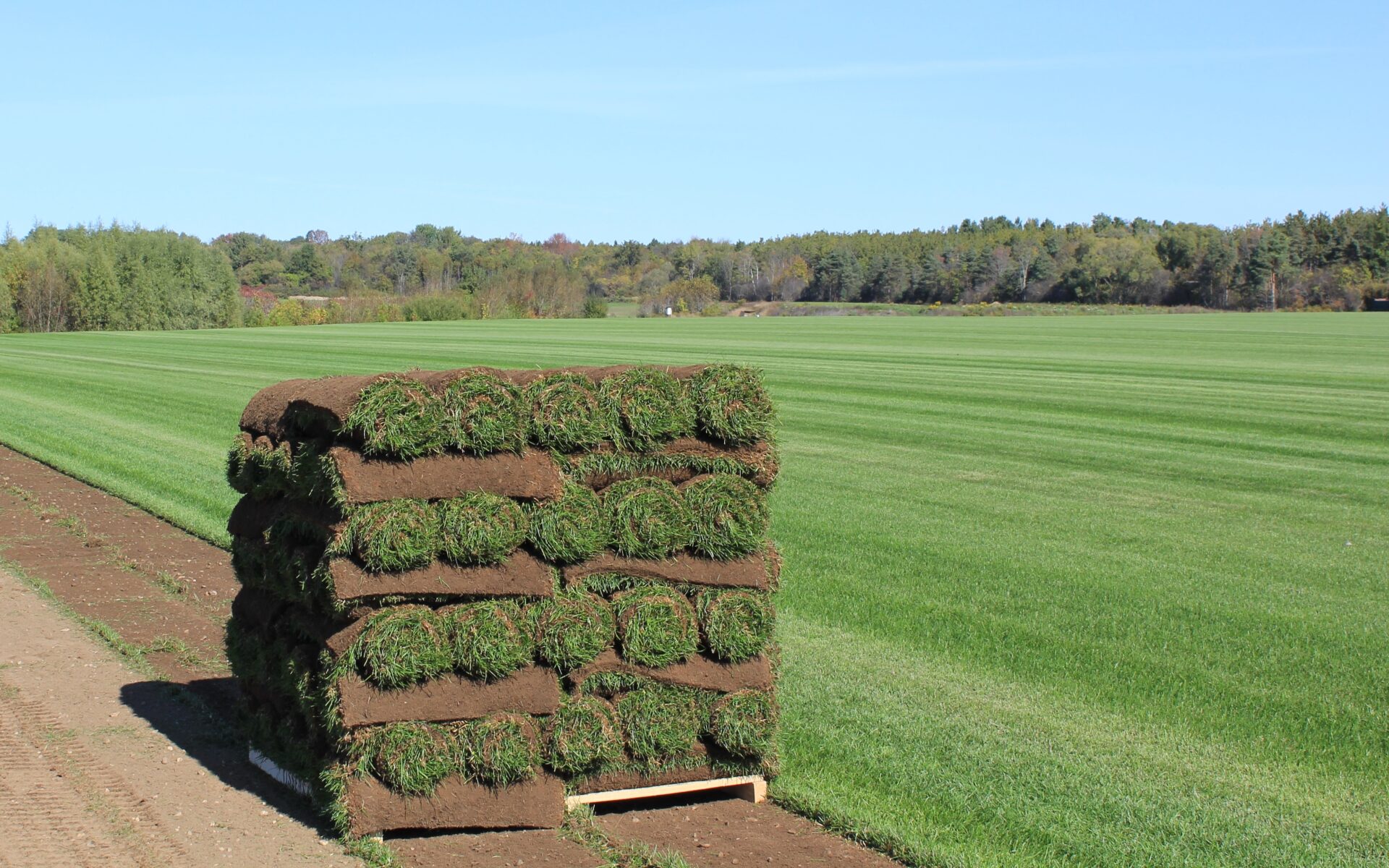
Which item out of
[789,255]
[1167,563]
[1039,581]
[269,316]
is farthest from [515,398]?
[789,255]

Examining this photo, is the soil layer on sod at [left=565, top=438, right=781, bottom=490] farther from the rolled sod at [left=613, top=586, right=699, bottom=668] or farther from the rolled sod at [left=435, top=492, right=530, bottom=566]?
the rolled sod at [left=613, top=586, right=699, bottom=668]

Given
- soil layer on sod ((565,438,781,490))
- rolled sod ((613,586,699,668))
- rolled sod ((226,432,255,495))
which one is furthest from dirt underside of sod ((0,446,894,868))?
soil layer on sod ((565,438,781,490))

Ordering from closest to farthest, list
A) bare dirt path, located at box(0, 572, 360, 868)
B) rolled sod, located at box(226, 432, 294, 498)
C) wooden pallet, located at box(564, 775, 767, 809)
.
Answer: bare dirt path, located at box(0, 572, 360, 868) < wooden pallet, located at box(564, 775, 767, 809) < rolled sod, located at box(226, 432, 294, 498)

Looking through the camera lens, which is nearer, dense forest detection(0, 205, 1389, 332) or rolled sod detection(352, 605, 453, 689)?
rolled sod detection(352, 605, 453, 689)

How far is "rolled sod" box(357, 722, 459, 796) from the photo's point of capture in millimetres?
5727

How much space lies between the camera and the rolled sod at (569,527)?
6.13 metres

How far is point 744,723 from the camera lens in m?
6.43

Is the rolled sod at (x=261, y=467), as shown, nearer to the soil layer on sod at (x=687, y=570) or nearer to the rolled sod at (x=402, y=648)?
the rolled sod at (x=402, y=648)

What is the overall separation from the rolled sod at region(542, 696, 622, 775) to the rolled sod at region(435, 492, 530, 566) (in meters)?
0.83

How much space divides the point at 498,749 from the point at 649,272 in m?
150

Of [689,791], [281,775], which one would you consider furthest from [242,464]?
[689,791]

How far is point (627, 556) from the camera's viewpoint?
641 cm

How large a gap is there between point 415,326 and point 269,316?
24372 millimetres

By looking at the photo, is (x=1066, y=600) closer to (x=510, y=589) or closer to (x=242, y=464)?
(x=510, y=589)
